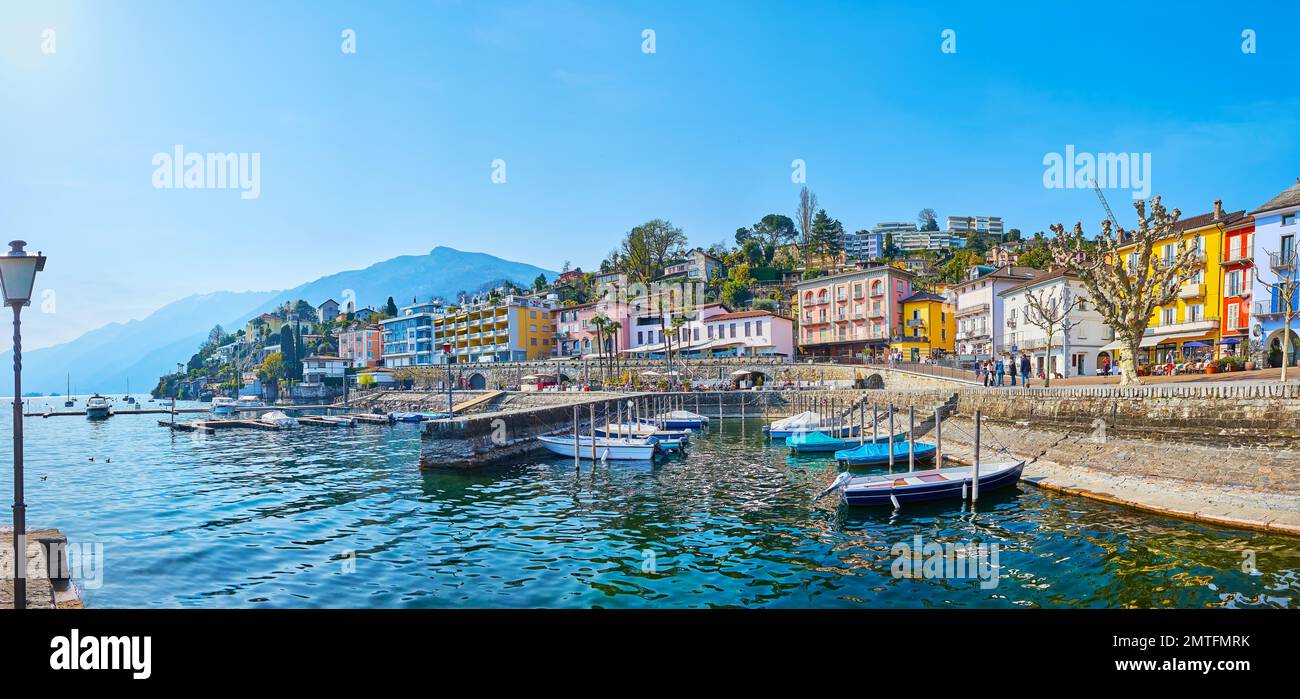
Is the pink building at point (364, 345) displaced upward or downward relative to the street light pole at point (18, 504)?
upward

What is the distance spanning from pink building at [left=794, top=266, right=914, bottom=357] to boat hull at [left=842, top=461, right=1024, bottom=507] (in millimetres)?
53839

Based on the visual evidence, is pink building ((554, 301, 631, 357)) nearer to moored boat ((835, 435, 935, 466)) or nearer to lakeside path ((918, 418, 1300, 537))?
moored boat ((835, 435, 935, 466))

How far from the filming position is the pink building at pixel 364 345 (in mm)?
143500

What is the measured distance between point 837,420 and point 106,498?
40590mm

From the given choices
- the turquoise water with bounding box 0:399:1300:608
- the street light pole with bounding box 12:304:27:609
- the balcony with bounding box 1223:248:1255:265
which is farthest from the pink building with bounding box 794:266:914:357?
the street light pole with bounding box 12:304:27:609

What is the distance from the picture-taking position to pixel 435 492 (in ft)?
86.8

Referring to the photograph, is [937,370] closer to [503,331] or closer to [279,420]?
[279,420]

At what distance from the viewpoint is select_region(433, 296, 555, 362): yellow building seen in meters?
113

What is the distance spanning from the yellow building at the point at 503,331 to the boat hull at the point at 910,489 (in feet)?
308

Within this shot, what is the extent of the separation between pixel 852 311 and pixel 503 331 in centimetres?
6088

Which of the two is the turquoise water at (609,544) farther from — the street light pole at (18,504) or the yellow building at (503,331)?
the yellow building at (503,331)

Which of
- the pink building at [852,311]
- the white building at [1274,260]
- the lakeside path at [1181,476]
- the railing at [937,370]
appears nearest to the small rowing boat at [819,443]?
the lakeside path at [1181,476]
